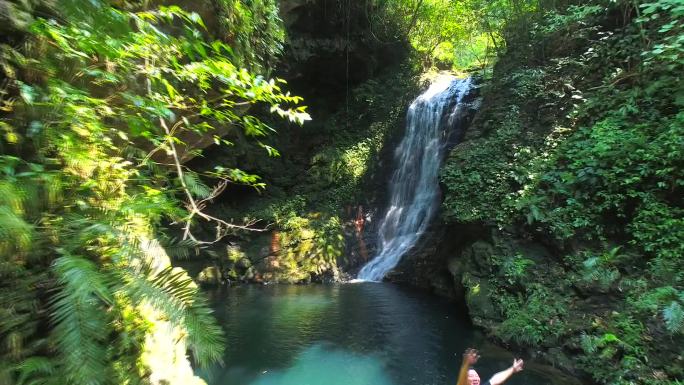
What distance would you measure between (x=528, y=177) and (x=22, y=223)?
8.38 metres

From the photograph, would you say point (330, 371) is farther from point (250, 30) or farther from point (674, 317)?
point (250, 30)

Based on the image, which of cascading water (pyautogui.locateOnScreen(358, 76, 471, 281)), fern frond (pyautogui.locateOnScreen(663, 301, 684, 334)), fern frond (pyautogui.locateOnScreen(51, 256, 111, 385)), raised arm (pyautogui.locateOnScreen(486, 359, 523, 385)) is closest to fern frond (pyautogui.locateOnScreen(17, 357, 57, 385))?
fern frond (pyautogui.locateOnScreen(51, 256, 111, 385))

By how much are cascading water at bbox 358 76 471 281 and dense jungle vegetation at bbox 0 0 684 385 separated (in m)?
0.88

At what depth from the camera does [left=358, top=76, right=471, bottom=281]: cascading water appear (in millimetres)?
13359

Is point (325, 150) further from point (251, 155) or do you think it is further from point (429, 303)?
point (429, 303)

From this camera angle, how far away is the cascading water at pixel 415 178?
43.8 ft

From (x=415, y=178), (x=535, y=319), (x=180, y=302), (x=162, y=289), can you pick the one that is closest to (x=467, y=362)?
(x=180, y=302)

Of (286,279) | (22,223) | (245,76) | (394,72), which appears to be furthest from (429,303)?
(394,72)

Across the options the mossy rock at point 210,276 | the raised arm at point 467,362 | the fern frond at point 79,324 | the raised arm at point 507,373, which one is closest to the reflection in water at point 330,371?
the raised arm at point 507,373

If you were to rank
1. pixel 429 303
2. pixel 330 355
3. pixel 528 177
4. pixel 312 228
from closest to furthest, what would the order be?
pixel 330 355 < pixel 528 177 < pixel 429 303 < pixel 312 228

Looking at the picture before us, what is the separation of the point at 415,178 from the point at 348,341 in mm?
8456

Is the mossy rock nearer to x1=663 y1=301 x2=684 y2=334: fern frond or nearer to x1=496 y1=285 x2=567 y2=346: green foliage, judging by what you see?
x1=496 y1=285 x2=567 y2=346: green foliage

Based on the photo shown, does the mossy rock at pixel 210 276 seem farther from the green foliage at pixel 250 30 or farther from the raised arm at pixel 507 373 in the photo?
the raised arm at pixel 507 373

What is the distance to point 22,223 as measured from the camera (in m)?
1.81
